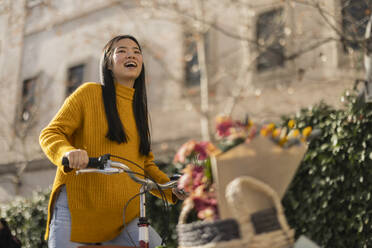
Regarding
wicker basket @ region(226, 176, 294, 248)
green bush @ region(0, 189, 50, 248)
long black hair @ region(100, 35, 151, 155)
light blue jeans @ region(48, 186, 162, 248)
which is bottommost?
green bush @ region(0, 189, 50, 248)

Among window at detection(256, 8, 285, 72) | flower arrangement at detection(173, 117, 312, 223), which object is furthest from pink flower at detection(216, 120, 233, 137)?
window at detection(256, 8, 285, 72)

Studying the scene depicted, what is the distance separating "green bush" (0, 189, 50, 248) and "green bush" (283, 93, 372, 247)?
10.3ft

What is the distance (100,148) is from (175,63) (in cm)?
1031

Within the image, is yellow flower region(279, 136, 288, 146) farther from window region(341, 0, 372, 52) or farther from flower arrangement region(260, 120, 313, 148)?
window region(341, 0, 372, 52)

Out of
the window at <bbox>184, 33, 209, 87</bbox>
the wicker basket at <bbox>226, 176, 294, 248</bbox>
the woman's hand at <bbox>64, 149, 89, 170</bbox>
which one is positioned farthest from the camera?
the window at <bbox>184, 33, 209, 87</bbox>

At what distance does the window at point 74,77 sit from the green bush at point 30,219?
8569 millimetres

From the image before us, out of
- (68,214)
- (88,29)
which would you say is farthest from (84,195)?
(88,29)

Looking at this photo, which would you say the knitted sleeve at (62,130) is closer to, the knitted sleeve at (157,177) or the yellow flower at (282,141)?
the knitted sleeve at (157,177)

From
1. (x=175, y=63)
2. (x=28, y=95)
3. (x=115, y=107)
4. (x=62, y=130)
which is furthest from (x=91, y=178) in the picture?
(x=28, y=95)

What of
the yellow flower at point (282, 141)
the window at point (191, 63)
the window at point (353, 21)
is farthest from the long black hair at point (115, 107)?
the window at point (191, 63)

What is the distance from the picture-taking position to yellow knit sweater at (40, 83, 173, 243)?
2.26 m

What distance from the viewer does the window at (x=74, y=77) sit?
1412 centimetres

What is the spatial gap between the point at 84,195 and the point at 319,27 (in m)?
9.29

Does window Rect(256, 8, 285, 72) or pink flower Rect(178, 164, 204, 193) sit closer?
pink flower Rect(178, 164, 204, 193)
